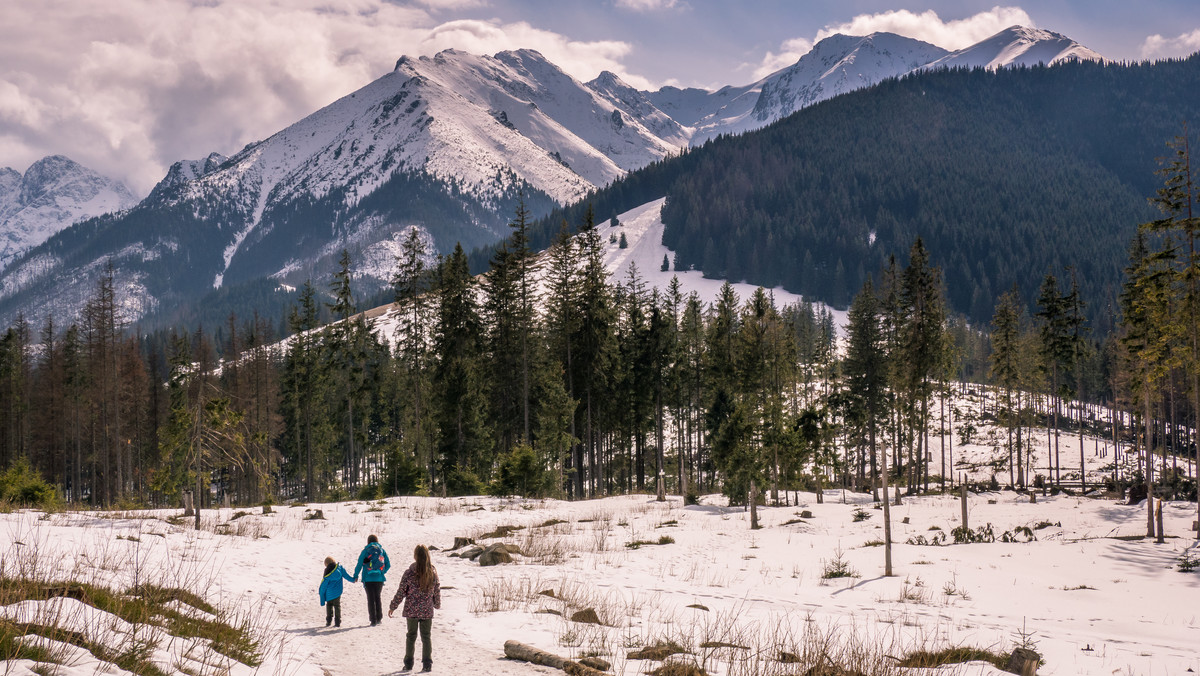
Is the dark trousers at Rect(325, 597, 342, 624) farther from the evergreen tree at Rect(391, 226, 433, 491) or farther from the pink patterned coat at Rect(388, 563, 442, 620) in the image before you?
the evergreen tree at Rect(391, 226, 433, 491)

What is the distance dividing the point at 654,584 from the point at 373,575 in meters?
8.33

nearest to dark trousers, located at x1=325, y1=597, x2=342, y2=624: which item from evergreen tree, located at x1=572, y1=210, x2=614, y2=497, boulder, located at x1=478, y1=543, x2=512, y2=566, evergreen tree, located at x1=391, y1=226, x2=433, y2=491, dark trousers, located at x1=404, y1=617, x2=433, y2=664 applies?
dark trousers, located at x1=404, y1=617, x2=433, y2=664

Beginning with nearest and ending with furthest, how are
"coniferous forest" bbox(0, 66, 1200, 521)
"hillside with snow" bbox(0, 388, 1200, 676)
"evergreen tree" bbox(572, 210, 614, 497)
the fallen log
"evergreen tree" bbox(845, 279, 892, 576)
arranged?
the fallen log, "hillside with snow" bbox(0, 388, 1200, 676), "coniferous forest" bbox(0, 66, 1200, 521), "evergreen tree" bbox(572, 210, 614, 497), "evergreen tree" bbox(845, 279, 892, 576)

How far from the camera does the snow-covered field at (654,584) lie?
11.9 m

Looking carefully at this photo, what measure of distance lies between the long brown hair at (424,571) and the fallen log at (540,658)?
1.67m

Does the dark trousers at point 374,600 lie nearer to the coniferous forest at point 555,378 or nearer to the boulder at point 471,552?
the boulder at point 471,552

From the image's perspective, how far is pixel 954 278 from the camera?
582ft

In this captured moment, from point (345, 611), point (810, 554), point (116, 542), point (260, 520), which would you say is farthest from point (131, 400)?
point (810, 554)

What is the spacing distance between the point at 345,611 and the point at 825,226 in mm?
193706

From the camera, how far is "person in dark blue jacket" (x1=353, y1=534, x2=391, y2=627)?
13398mm

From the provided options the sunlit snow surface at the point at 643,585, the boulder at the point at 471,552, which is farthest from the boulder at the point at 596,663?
the boulder at the point at 471,552

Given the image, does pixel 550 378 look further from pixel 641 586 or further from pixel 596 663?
pixel 596 663

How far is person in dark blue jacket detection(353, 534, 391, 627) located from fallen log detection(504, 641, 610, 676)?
3.69 metres

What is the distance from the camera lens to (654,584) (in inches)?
733
